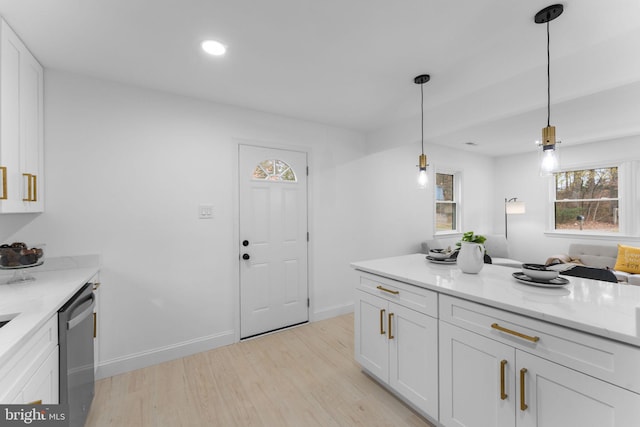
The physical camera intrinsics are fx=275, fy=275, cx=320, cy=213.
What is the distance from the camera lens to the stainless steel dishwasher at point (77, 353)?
1392 mm

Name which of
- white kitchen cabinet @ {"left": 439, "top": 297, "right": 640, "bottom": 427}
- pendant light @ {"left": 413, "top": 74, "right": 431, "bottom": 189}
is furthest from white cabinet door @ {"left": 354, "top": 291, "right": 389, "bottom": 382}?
pendant light @ {"left": 413, "top": 74, "right": 431, "bottom": 189}

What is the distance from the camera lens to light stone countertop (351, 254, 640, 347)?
107cm

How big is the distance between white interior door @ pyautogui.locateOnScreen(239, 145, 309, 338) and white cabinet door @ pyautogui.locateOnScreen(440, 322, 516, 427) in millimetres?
2000

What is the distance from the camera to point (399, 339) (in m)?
1.91

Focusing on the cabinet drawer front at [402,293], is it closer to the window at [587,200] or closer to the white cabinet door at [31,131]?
the white cabinet door at [31,131]

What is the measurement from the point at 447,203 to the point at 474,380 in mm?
4344

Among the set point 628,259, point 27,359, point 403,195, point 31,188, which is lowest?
point 628,259

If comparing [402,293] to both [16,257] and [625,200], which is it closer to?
[16,257]

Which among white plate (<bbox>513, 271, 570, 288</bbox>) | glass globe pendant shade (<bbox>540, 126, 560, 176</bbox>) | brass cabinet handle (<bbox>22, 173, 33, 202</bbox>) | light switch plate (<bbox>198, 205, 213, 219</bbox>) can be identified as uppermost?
glass globe pendant shade (<bbox>540, 126, 560, 176</bbox>)

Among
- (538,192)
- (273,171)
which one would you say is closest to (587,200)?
(538,192)

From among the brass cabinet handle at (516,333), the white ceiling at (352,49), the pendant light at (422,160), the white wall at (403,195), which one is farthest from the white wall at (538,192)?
the brass cabinet handle at (516,333)

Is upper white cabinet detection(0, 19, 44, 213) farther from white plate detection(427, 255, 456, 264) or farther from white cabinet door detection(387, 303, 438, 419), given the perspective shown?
white plate detection(427, 255, 456, 264)

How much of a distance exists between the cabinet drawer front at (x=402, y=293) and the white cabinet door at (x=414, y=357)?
0.14 feet

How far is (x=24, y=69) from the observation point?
182cm
